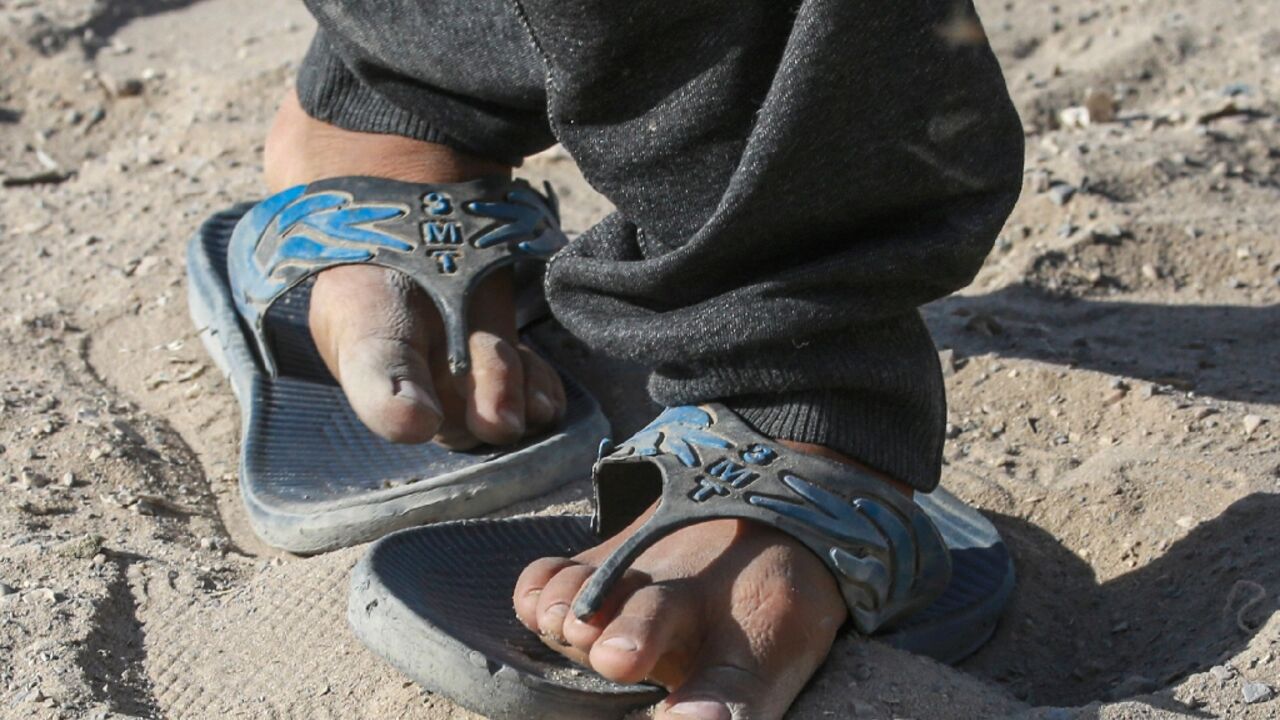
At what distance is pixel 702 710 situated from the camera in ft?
3.91

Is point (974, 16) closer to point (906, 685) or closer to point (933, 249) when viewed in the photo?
point (933, 249)

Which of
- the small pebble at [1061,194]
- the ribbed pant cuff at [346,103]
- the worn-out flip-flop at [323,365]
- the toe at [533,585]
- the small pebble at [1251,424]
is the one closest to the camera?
the toe at [533,585]

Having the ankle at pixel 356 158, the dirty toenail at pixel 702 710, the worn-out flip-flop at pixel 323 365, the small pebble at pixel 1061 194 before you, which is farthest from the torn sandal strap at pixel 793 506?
the small pebble at pixel 1061 194

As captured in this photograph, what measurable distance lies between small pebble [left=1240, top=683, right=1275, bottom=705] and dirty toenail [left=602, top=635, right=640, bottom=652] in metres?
0.50

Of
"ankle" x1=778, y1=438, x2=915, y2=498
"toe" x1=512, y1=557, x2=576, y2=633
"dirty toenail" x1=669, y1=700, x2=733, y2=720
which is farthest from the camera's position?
"ankle" x1=778, y1=438, x2=915, y2=498

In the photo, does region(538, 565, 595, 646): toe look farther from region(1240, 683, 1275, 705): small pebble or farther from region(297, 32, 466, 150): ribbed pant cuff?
region(297, 32, 466, 150): ribbed pant cuff

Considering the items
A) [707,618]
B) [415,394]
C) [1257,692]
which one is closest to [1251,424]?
[1257,692]

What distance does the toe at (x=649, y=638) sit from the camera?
47.1 inches

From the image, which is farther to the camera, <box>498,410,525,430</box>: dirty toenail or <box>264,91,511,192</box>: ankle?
<box>264,91,511,192</box>: ankle

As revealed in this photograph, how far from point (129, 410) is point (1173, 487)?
1282 millimetres

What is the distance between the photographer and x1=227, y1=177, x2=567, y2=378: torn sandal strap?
185 cm

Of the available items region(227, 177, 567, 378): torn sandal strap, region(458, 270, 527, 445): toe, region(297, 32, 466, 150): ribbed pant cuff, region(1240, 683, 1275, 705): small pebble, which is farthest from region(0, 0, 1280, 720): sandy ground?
region(297, 32, 466, 150): ribbed pant cuff

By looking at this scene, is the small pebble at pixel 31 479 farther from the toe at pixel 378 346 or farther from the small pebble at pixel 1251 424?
the small pebble at pixel 1251 424

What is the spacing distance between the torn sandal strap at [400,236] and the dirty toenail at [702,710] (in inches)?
28.0
